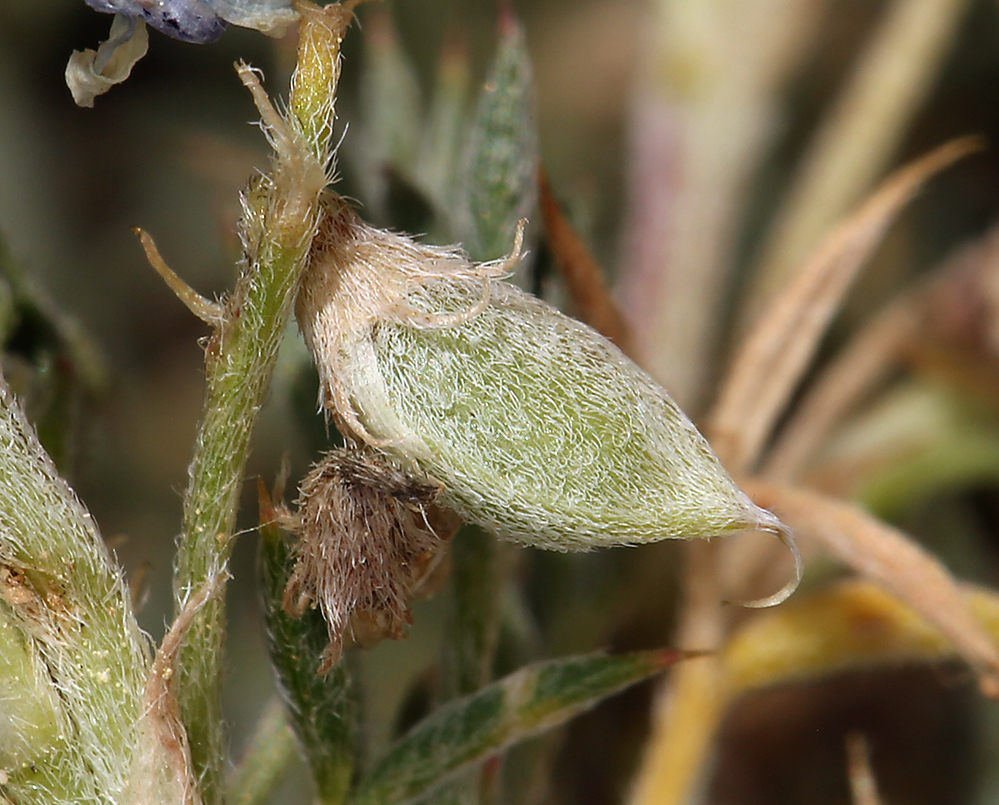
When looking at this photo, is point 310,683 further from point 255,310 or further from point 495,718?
point 255,310

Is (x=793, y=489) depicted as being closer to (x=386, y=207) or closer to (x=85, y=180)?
(x=386, y=207)

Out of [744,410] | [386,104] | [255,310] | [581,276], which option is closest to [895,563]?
[744,410]

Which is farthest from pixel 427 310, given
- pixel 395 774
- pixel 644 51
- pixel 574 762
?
pixel 644 51

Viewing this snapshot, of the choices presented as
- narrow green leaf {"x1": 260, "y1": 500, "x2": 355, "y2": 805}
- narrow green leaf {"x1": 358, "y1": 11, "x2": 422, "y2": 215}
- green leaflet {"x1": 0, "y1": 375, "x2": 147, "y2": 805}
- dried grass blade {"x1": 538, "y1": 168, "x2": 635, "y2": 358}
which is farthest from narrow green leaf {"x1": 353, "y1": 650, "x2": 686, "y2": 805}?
narrow green leaf {"x1": 358, "y1": 11, "x2": 422, "y2": 215}

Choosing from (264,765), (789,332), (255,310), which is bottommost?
(264,765)

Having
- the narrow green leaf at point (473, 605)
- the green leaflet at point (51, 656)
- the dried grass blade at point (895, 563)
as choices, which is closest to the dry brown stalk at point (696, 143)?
the dried grass blade at point (895, 563)

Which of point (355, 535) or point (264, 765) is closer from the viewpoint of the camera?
point (355, 535)

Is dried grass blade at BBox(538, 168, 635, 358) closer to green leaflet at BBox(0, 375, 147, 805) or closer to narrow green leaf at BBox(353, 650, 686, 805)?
narrow green leaf at BBox(353, 650, 686, 805)
